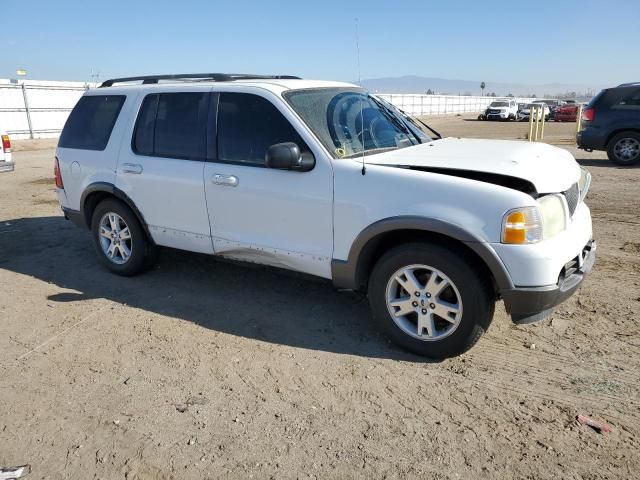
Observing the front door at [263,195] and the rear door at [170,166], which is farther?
the rear door at [170,166]

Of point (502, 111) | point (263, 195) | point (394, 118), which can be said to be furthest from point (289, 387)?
point (502, 111)

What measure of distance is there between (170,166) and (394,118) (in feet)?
6.76

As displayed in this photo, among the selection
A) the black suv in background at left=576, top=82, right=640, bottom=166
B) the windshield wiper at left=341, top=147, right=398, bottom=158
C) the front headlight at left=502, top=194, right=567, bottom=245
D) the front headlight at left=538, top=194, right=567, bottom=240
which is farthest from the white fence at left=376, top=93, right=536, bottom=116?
the front headlight at left=502, top=194, right=567, bottom=245

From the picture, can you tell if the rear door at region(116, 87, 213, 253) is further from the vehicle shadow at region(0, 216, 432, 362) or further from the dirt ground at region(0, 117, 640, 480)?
the dirt ground at region(0, 117, 640, 480)

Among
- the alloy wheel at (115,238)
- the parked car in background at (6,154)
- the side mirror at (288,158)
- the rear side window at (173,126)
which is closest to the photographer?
the side mirror at (288,158)

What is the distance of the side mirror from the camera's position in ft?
12.2

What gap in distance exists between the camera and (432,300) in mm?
3514

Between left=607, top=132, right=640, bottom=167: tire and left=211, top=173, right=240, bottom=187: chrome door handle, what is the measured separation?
34.6 feet

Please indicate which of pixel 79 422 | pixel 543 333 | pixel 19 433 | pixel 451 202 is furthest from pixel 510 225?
pixel 19 433

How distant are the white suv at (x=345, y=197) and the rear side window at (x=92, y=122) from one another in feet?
0.08

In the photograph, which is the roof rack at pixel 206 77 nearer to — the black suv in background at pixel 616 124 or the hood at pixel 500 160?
the hood at pixel 500 160

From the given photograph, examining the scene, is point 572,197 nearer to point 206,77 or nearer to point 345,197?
point 345,197

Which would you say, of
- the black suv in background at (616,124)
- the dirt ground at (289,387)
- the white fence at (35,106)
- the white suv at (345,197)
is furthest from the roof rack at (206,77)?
the white fence at (35,106)

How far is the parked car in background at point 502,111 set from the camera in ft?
135
